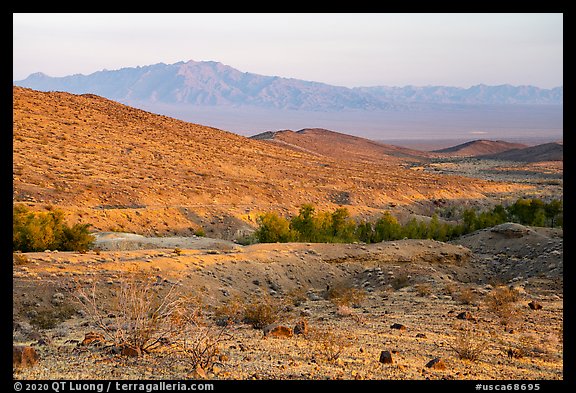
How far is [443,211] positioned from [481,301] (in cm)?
3320

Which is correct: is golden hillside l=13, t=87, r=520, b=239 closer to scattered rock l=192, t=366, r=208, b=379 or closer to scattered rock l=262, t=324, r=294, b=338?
scattered rock l=262, t=324, r=294, b=338

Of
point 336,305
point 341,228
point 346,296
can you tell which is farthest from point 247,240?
point 336,305

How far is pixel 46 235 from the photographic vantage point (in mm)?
21969

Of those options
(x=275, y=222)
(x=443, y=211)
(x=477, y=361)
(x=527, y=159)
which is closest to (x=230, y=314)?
(x=477, y=361)

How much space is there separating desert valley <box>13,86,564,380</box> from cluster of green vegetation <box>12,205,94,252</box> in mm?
1283

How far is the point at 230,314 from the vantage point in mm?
14016

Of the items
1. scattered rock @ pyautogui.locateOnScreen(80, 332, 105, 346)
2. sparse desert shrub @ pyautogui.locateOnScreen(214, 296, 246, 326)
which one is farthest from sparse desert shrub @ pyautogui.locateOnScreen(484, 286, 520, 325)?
scattered rock @ pyautogui.locateOnScreen(80, 332, 105, 346)

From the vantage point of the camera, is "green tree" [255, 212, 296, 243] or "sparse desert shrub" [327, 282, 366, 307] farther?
"green tree" [255, 212, 296, 243]

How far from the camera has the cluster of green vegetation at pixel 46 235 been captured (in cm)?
2131

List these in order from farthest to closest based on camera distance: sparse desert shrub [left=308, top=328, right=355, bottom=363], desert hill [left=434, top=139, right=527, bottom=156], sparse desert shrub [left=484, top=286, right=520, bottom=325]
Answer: desert hill [left=434, top=139, right=527, bottom=156]
sparse desert shrub [left=484, top=286, right=520, bottom=325]
sparse desert shrub [left=308, top=328, right=355, bottom=363]

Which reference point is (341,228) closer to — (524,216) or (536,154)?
(524,216)

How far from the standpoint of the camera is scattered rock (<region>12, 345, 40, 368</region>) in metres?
8.48
